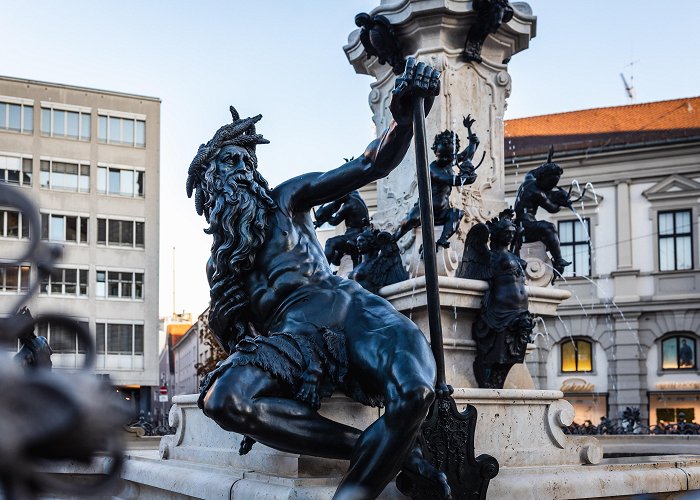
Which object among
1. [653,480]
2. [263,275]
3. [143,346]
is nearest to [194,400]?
[263,275]

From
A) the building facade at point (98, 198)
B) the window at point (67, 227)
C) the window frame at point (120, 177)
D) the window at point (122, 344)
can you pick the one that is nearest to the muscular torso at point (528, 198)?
the building facade at point (98, 198)

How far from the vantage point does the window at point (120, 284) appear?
4503cm

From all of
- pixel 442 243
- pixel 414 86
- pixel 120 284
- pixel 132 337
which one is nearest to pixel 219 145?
pixel 414 86

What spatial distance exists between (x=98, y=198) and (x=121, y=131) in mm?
3795

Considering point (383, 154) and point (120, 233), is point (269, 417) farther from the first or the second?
point (120, 233)

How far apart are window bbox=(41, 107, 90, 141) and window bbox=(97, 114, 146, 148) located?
0.68m

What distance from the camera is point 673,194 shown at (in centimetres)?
3581

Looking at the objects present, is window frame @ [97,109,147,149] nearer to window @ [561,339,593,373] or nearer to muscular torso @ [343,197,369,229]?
window @ [561,339,593,373]

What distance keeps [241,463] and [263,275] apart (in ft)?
3.23

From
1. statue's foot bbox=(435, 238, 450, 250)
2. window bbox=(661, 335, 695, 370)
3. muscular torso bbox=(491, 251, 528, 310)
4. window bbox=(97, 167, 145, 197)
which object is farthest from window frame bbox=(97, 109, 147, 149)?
muscular torso bbox=(491, 251, 528, 310)

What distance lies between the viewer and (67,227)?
45281mm

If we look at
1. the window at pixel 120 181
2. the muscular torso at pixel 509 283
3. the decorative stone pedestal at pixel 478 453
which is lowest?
the decorative stone pedestal at pixel 478 453

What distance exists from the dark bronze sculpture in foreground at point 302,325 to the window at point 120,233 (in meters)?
42.3

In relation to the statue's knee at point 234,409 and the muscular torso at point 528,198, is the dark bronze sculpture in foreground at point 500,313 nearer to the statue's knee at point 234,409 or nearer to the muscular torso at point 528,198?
the muscular torso at point 528,198
